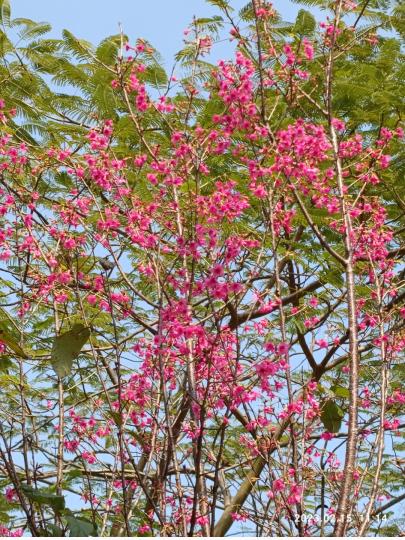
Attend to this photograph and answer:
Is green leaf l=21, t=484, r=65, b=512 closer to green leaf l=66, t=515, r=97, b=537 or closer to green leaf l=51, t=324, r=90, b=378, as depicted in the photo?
green leaf l=66, t=515, r=97, b=537

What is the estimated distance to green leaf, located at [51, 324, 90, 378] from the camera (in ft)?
9.61

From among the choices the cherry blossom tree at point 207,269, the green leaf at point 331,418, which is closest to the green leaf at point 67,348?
the cherry blossom tree at point 207,269

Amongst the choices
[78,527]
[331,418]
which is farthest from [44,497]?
[331,418]

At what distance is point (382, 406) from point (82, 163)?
2.54 metres

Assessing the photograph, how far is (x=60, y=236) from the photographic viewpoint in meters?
3.74

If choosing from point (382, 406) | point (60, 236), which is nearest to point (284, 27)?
point (60, 236)

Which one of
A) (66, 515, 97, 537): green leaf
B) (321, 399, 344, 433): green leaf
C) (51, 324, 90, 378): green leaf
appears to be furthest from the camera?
(321, 399, 344, 433): green leaf

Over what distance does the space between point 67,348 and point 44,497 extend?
2.80 feet

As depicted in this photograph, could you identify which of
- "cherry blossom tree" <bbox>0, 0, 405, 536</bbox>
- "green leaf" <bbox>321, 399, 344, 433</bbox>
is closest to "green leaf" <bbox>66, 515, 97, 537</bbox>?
"cherry blossom tree" <bbox>0, 0, 405, 536</bbox>

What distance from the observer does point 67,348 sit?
296 cm

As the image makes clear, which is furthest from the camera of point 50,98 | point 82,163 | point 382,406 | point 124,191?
point 50,98

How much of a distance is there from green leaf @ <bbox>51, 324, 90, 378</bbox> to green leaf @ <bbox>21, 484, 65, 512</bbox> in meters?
0.73

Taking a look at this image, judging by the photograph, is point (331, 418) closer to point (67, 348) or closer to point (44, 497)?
Result: point (67, 348)

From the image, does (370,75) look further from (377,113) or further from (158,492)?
(158,492)
